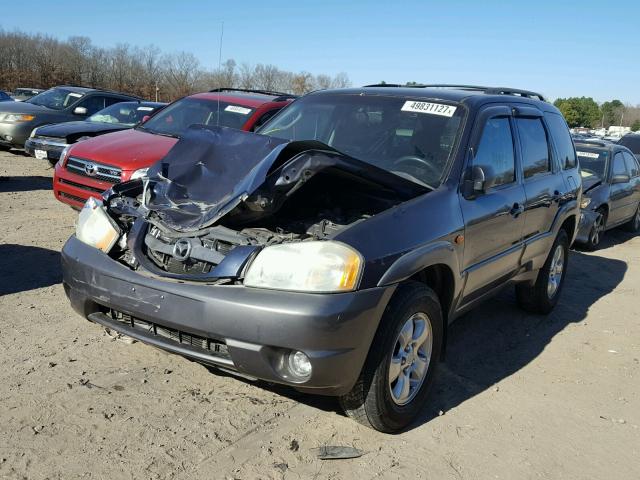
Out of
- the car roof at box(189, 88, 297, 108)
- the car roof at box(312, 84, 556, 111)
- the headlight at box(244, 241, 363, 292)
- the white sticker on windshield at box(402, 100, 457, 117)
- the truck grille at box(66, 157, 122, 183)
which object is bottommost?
the truck grille at box(66, 157, 122, 183)

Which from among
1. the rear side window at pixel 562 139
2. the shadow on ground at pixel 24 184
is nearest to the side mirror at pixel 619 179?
the rear side window at pixel 562 139

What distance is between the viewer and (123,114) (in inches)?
425

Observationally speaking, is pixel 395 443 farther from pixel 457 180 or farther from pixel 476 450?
pixel 457 180

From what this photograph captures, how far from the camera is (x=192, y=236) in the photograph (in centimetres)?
326

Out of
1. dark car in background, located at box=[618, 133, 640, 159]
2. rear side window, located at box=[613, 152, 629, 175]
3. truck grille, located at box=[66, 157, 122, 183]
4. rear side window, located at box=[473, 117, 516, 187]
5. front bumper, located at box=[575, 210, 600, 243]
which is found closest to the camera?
rear side window, located at box=[473, 117, 516, 187]

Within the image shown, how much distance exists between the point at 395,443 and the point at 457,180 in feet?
5.25

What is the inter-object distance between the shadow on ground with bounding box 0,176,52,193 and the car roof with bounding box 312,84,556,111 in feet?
20.9

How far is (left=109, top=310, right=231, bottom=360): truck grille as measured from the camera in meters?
2.97

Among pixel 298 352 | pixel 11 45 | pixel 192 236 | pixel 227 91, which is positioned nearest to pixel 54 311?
pixel 192 236

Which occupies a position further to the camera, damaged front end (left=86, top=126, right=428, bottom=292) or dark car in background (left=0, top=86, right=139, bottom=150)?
dark car in background (left=0, top=86, right=139, bottom=150)

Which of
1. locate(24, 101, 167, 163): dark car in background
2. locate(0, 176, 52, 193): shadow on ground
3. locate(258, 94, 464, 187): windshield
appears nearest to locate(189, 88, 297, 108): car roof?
locate(24, 101, 167, 163): dark car in background

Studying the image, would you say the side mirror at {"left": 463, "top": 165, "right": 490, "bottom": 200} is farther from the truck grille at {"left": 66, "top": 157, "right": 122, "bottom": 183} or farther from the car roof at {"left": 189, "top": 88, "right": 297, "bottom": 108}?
the car roof at {"left": 189, "top": 88, "right": 297, "bottom": 108}

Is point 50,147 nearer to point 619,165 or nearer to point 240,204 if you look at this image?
point 240,204

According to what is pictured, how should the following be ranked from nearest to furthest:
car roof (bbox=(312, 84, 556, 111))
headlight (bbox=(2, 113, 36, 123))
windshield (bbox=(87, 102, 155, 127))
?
car roof (bbox=(312, 84, 556, 111))
windshield (bbox=(87, 102, 155, 127))
headlight (bbox=(2, 113, 36, 123))
